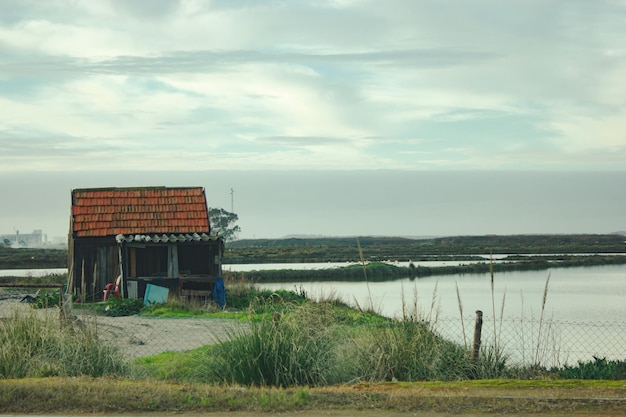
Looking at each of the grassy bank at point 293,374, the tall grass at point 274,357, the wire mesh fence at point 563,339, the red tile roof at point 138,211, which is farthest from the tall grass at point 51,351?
the red tile roof at point 138,211

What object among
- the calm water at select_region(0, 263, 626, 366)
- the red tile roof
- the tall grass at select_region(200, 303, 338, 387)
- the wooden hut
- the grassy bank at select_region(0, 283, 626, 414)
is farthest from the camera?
the red tile roof

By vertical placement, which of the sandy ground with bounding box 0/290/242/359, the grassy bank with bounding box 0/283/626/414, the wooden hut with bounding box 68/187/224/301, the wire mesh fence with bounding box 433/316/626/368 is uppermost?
the wooden hut with bounding box 68/187/224/301

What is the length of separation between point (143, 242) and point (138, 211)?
2.09 metres

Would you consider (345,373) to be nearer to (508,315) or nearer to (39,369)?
(39,369)

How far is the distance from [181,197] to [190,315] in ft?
24.6

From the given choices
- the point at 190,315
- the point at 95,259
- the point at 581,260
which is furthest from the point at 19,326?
the point at 581,260

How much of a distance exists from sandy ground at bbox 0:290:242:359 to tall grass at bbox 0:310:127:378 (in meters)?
0.84

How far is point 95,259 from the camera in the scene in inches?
1175

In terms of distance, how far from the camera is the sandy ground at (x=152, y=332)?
16.8 m

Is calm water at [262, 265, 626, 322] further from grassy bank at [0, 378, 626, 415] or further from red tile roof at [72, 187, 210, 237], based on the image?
grassy bank at [0, 378, 626, 415]

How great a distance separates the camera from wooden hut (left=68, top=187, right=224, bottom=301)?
28734mm

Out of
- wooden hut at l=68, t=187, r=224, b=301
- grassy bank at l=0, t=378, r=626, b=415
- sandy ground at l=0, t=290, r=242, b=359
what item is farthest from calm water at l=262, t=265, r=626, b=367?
wooden hut at l=68, t=187, r=224, b=301

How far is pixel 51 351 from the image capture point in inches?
509

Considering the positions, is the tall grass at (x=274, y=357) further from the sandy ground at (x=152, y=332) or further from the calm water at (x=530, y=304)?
the sandy ground at (x=152, y=332)
